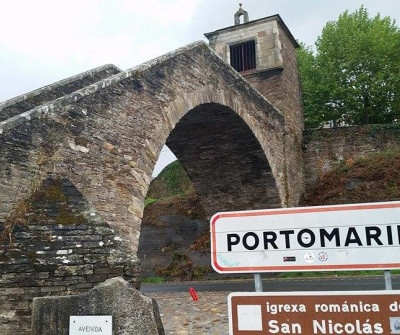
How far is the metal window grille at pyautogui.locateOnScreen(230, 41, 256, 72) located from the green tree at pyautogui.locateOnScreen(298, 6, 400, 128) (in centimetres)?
595

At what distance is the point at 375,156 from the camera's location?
59.2ft

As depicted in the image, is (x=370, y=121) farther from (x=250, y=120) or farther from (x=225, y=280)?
(x=225, y=280)

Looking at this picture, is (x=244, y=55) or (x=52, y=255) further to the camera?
(x=244, y=55)

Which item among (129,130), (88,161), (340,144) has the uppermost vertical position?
(340,144)

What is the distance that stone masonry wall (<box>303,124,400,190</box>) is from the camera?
18.6 m

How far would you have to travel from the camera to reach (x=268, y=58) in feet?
62.3

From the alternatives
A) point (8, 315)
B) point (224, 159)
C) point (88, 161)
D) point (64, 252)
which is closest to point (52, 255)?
point (64, 252)

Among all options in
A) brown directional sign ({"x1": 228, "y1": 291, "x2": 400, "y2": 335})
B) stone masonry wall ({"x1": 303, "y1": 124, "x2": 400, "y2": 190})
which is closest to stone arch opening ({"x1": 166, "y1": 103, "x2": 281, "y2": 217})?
A: stone masonry wall ({"x1": 303, "y1": 124, "x2": 400, "y2": 190})

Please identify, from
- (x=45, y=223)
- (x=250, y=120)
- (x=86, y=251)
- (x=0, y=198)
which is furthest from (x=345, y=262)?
(x=250, y=120)

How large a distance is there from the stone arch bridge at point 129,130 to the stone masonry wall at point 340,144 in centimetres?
386

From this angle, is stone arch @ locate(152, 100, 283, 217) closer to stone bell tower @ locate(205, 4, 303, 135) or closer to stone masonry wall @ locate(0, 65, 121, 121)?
stone masonry wall @ locate(0, 65, 121, 121)

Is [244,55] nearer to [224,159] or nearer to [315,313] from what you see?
[224,159]

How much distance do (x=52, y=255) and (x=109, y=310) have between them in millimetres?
2658

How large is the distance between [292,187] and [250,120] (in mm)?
4694
